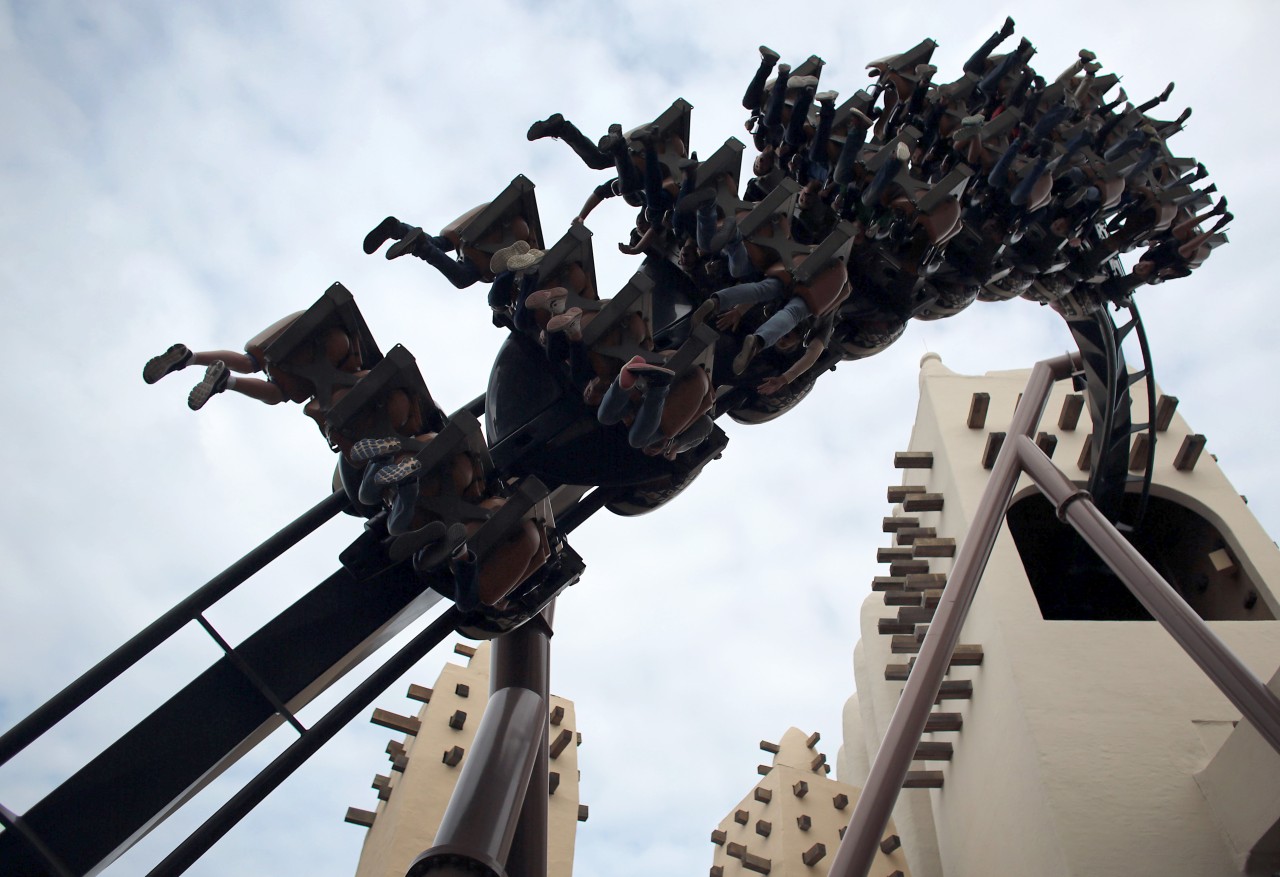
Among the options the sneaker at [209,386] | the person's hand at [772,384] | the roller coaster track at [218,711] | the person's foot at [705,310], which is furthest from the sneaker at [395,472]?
the person's hand at [772,384]

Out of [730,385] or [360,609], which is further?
[730,385]

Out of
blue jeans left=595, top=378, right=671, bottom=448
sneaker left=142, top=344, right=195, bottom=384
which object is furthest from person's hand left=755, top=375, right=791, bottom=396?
sneaker left=142, top=344, right=195, bottom=384

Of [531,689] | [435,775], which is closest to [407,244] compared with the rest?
[531,689]

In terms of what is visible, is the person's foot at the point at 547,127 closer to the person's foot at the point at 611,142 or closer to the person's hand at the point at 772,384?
the person's foot at the point at 611,142

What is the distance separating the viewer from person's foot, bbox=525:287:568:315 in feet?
13.4

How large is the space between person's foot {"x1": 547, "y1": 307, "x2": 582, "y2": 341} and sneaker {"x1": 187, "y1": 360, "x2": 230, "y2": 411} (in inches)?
48.3

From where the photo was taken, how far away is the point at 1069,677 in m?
8.65

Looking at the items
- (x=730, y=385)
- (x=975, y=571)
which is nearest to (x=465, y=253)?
(x=730, y=385)

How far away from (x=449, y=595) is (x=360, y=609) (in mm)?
354

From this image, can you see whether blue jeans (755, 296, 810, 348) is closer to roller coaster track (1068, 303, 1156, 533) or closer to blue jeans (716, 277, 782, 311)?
blue jeans (716, 277, 782, 311)

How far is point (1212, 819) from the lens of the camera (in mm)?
7391

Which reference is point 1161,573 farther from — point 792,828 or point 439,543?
point 439,543

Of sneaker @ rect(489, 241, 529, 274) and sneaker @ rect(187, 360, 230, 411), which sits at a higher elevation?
Answer: sneaker @ rect(489, 241, 529, 274)

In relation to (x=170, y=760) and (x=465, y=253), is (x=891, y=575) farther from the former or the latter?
(x=170, y=760)
